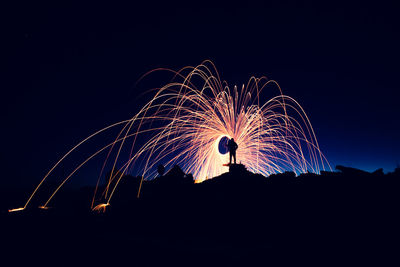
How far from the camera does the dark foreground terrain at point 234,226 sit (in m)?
8.46

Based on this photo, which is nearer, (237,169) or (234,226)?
(234,226)

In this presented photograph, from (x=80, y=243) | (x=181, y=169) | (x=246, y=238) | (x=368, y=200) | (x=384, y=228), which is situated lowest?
(x=80, y=243)

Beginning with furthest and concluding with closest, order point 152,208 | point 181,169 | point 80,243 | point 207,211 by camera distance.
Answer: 1. point 181,169
2. point 152,208
3. point 207,211
4. point 80,243

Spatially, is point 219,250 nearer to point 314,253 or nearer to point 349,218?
point 314,253

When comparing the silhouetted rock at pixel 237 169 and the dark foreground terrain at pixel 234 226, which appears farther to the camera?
the silhouetted rock at pixel 237 169

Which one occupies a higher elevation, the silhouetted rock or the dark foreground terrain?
the silhouetted rock

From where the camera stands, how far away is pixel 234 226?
38.5 ft

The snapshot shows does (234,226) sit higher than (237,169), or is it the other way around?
(237,169)

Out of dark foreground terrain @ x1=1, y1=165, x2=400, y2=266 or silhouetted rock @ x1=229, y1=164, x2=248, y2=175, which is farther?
silhouetted rock @ x1=229, y1=164, x2=248, y2=175

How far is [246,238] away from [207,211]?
3290mm

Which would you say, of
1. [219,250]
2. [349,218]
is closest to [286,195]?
[349,218]

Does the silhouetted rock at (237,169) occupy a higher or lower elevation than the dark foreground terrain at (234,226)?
higher

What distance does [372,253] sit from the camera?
8.57m

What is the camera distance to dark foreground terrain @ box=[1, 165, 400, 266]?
27.8ft
